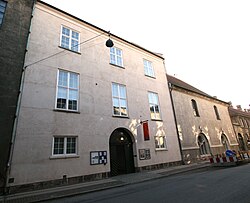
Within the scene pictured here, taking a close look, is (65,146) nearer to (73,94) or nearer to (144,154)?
(73,94)

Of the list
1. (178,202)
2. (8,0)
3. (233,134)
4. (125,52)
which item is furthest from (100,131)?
(233,134)

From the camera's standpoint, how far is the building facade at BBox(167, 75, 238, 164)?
1870cm

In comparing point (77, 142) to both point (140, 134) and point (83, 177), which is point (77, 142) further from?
point (140, 134)

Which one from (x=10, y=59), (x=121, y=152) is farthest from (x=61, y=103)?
(x=121, y=152)

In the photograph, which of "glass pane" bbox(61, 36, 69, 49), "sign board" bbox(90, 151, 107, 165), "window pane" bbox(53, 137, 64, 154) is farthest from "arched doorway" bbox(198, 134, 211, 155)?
"glass pane" bbox(61, 36, 69, 49)

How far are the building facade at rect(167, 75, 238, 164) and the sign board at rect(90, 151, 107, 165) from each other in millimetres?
9677

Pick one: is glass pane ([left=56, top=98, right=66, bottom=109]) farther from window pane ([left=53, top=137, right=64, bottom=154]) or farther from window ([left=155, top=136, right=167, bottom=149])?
window ([left=155, top=136, right=167, bottom=149])

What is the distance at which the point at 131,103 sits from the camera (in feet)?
49.2

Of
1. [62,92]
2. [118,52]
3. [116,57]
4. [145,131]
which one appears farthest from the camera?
[118,52]

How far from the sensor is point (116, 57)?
16016 millimetres

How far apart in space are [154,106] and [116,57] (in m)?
6.27

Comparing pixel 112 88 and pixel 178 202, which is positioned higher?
pixel 112 88

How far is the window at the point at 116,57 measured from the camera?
616 inches

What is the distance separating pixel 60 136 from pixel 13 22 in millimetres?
8067
